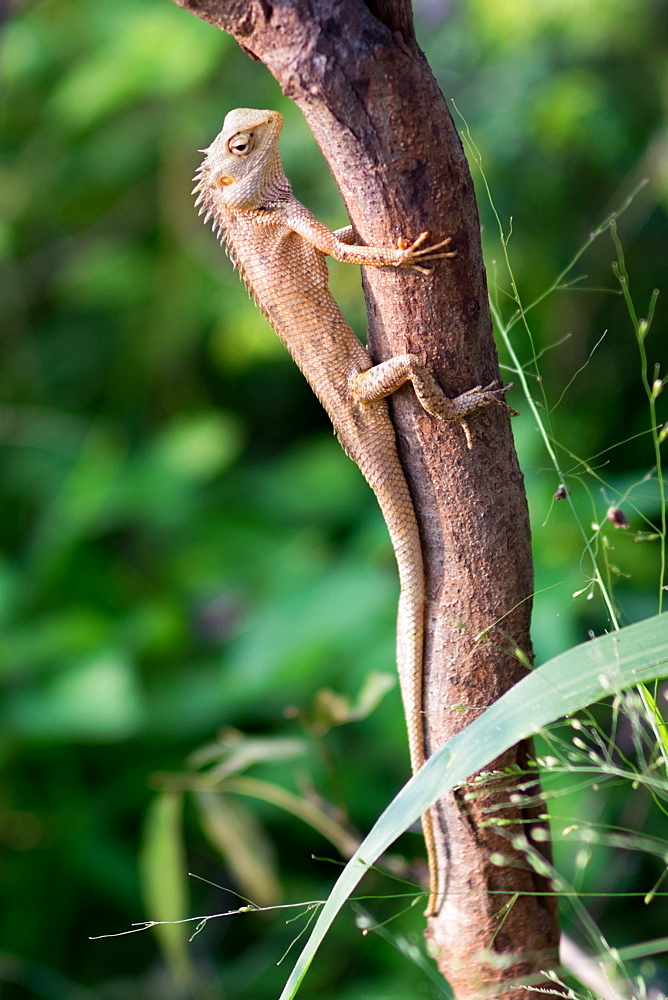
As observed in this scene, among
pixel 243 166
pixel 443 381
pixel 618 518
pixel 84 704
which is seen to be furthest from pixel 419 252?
pixel 84 704

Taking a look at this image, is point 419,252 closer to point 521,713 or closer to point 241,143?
point 521,713

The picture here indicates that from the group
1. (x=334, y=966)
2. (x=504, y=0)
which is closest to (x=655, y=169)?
(x=504, y=0)

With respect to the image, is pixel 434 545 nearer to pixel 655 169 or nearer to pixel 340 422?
pixel 340 422

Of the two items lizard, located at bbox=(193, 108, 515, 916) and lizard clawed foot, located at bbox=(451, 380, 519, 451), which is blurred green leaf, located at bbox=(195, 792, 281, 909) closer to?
lizard, located at bbox=(193, 108, 515, 916)

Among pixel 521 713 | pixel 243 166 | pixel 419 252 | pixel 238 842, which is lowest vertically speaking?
pixel 238 842

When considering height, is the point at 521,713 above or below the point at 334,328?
below
